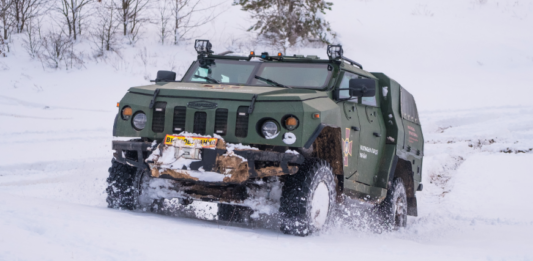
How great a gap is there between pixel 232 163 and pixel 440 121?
40.3 feet

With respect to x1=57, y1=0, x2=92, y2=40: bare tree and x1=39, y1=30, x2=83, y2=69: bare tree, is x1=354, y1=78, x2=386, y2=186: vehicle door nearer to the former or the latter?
x1=39, y1=30, x2=83, y2=69: bare tree

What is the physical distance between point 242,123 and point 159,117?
0.84m

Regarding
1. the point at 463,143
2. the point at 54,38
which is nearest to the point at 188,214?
the point at 463,143

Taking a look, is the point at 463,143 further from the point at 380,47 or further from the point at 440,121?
the point at 380,47

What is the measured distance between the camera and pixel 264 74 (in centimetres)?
677

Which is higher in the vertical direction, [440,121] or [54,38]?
[54,38]

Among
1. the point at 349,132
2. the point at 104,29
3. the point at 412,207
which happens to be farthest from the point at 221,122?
the point at 104,29

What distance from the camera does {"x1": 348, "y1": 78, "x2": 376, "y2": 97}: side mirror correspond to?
630 centimetres

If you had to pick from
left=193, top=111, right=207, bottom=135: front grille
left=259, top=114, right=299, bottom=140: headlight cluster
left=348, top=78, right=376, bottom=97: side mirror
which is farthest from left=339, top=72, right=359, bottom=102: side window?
left=193, top=111, right=207, bottom=135: front grille

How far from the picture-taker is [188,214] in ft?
21.2

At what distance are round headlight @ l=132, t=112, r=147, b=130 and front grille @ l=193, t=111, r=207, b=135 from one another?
1.73ft

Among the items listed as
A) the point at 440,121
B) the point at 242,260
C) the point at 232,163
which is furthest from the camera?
the point at 440,121

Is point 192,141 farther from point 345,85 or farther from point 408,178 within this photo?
point 408,178

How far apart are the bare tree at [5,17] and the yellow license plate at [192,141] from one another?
1486 centimetres
